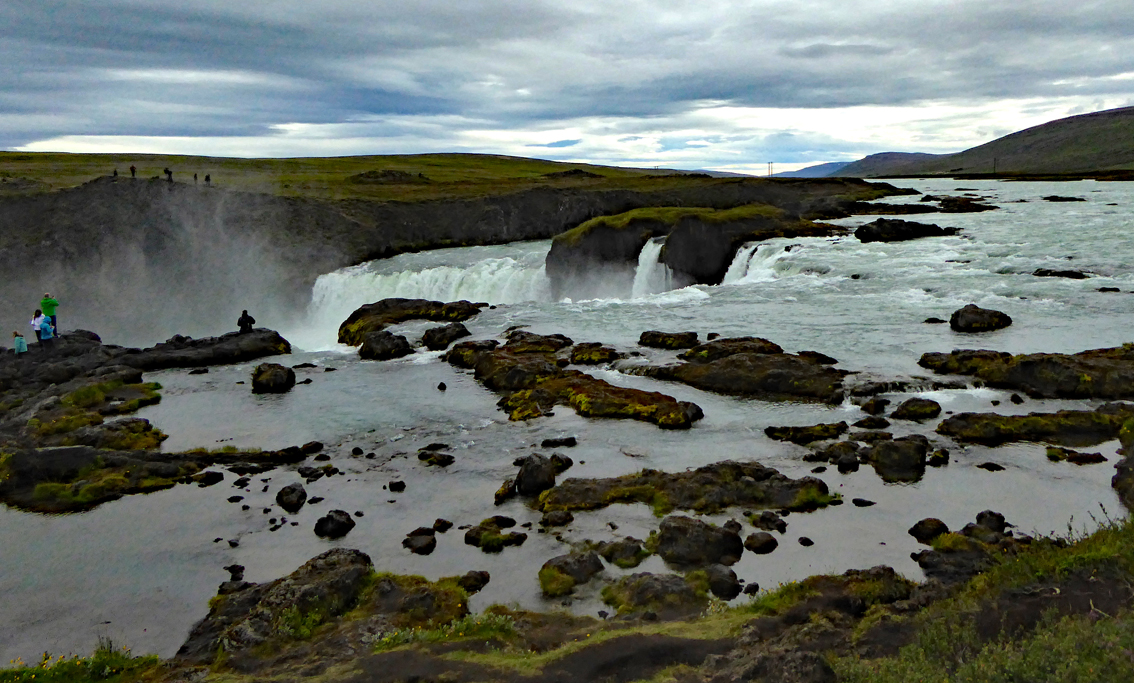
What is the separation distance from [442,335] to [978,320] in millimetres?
28092

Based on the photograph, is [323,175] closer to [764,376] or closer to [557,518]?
[764,376]

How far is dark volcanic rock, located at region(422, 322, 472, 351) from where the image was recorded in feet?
141

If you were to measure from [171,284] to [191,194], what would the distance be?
34.3ft

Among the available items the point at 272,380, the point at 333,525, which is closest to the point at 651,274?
the point at 272,380

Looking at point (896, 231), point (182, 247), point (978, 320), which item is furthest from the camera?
point (182, 247)

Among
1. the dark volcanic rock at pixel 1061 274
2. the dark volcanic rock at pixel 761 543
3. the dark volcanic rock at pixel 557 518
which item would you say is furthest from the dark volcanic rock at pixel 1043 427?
the dark volcanic rock at pixel 1061 274

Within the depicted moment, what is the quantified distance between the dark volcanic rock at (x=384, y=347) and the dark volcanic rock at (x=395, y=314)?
15.9 ft

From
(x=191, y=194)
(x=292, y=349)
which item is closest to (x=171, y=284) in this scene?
(x=191, y=194)

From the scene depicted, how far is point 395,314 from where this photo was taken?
5047 centimetres

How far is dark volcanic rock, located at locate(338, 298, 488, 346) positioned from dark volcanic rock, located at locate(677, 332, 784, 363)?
740 inches

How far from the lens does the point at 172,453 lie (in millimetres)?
28547

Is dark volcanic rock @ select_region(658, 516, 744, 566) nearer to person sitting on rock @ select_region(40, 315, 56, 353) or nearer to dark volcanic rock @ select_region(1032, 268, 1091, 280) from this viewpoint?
person sitting on rock @ select_region(40, 315, 56, 353)

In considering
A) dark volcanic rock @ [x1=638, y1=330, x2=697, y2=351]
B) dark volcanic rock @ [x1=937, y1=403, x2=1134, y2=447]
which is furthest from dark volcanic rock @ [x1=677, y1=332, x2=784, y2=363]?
dark volcanic rock @ [x1=937, y1=403, x2=1134, y2=447]

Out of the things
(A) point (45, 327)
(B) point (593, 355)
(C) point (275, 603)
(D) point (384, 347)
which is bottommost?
(C) point (275, 603)
